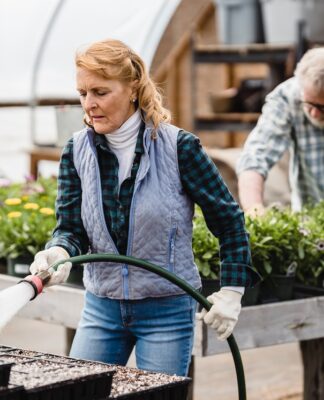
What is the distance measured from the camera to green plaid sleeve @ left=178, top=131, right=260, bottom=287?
299 centimetres

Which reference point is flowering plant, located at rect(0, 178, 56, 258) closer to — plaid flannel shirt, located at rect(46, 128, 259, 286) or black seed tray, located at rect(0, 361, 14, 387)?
plaid flannel shirt, located at rect(46, 128, 259, 286)

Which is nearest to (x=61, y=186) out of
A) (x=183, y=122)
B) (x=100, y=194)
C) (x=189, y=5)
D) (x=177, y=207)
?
(x=100, y=194)

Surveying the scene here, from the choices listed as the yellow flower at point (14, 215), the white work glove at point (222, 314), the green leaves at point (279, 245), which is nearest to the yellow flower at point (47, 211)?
the yellow flower at point (14, 215)

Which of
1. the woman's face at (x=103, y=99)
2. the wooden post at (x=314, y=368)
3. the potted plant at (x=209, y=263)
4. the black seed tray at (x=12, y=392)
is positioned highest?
the woman's face at (x=103, y=99)

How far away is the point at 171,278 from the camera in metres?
2.78

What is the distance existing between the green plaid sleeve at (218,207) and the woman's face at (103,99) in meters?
0.18

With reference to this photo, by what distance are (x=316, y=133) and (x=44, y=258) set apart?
1.91 meters

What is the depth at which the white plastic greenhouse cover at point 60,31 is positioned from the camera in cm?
946

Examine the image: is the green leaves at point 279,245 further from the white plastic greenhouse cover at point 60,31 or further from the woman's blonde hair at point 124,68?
the white plastic greenhouse cover at point 60,31

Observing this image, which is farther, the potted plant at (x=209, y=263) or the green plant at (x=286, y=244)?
the green plant at (x=286, y=244)

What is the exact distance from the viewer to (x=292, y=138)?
4.52 metres

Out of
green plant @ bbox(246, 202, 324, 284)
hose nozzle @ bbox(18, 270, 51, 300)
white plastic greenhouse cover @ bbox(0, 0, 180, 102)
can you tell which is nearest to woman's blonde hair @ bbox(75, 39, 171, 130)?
hose nozzle @ bbox(18, 270, 51, 300)

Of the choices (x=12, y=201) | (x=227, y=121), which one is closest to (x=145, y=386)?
(x=12, y=201)

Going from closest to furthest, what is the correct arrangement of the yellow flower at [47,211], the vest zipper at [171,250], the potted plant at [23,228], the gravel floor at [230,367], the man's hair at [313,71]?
1. the vest zipper at [171,250]
2. the man's hair at [313,71]
3. the potted plant at [23,228]
4. the yellow flower at [47,211]
5. the gravel floor at [230,367]
